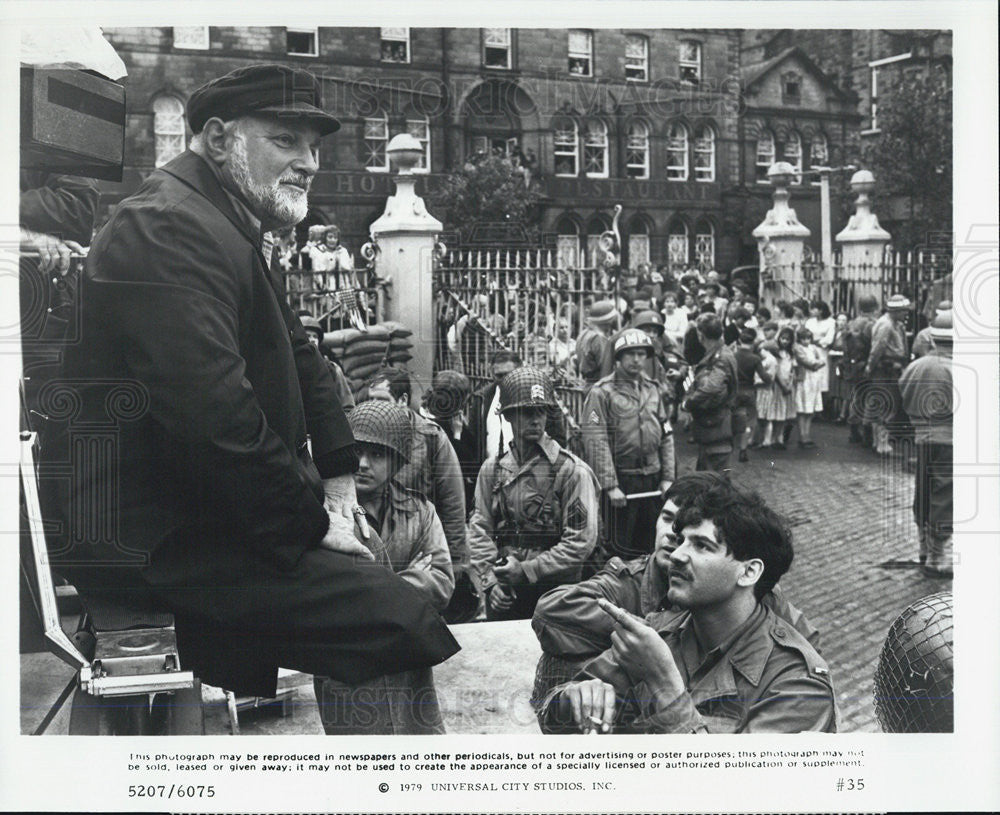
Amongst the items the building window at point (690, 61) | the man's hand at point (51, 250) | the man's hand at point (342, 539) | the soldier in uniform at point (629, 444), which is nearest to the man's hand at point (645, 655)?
the man's hand at point (342, 539)

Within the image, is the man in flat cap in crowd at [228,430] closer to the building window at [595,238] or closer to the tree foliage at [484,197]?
the tree foliage at [484,197]

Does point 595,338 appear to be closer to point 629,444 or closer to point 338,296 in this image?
point 629,444

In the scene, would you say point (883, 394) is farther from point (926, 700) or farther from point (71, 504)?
point (71, 504)

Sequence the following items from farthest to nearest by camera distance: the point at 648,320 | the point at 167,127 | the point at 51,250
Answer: the point at 648,320 < the point at 51,250 < the point at 167,127

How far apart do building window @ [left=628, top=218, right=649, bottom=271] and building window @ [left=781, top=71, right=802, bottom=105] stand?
0.65m

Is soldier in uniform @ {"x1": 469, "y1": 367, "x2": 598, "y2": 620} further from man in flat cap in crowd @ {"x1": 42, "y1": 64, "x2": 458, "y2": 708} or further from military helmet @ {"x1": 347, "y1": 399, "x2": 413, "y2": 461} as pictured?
man in flat cap in crowd @ {"x1": 42, "y1": 64, "x2": 458, "y2": 708}

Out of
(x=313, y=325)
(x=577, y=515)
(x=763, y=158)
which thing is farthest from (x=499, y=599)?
(x=763, y=158)

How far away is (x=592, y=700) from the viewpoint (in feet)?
9.04

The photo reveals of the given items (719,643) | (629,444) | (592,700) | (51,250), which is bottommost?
(592,700)

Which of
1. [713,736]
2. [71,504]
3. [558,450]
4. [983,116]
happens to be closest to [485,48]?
[558,450]

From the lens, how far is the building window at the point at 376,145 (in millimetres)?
3557

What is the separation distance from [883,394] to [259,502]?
217 cm

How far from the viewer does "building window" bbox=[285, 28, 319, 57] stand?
3449 millimetres

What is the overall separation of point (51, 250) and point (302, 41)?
3.41ft
